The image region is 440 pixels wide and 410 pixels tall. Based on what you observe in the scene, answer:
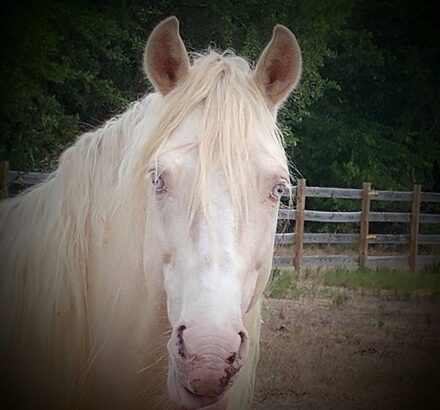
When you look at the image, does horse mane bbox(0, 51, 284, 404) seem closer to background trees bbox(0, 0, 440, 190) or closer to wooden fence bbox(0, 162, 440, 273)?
background trees bbox(0, 0, 440, 190)

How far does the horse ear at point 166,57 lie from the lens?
1.03 m

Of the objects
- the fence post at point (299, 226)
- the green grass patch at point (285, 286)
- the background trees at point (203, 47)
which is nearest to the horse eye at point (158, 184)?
Answer: the background trees at point (203, 47)

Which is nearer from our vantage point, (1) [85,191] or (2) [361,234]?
(1) [85,191]

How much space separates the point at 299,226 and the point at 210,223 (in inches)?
134

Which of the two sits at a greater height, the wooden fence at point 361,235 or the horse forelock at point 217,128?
the wooden fence at point 361,235

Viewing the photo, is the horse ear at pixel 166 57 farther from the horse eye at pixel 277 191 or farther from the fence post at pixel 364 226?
the fence post at pixel 364 226

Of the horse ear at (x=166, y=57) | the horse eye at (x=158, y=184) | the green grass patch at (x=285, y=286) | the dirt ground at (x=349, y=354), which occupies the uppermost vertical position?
the horse ear at (x=166, y=57)

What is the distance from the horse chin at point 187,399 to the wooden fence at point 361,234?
106 inches

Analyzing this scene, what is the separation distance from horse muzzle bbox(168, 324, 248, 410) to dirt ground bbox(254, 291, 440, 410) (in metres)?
1.15

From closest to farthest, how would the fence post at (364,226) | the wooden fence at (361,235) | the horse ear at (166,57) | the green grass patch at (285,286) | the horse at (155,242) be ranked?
the horse at (155,242) → the horse ear at (166,57) → the green grass patch at (285,286) → the wooden fence at (361,235) → the fence post at (364,226)

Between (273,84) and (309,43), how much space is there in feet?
1.91

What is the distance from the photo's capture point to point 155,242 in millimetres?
1008

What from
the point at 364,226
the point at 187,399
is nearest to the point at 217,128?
the point at 187,399

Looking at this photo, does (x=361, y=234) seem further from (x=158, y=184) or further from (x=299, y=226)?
(x=158, y=184)
